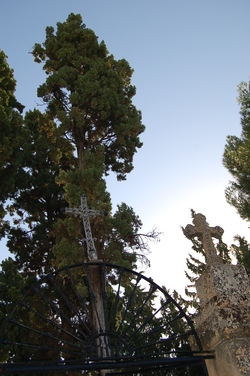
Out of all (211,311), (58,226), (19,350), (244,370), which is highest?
(58,226)

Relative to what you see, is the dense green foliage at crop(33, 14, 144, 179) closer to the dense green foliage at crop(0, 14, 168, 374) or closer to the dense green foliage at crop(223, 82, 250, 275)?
the dense green foliage at crop(0, 14, 168, 374)

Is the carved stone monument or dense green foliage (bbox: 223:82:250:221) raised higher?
dense green foliage (bbox: 223:82:250:221)

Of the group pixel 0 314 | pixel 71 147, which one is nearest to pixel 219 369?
pixel 0 314

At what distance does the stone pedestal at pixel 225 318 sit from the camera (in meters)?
2.80

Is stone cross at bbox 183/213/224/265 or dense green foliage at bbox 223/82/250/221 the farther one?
dense green foliage at bbox 223/82/250/221

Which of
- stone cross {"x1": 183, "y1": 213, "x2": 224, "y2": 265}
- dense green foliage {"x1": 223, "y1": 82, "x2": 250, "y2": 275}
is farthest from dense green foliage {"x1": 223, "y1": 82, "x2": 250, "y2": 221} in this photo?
stone cross {"x1": 183, "y1": 213, "x2": 224, "y2": 265}

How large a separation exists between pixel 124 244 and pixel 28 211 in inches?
211

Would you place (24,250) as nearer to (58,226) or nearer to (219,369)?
(58,226)

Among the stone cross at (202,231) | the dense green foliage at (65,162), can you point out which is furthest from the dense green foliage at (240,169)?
the stone cross at (202,231)

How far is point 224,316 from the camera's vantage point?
3.01m

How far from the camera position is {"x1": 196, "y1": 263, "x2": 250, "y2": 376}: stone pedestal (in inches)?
110

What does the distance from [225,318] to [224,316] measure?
18mm

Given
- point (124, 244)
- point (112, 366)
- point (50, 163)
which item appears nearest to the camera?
point (112, 366)

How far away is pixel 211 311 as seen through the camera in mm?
3137
